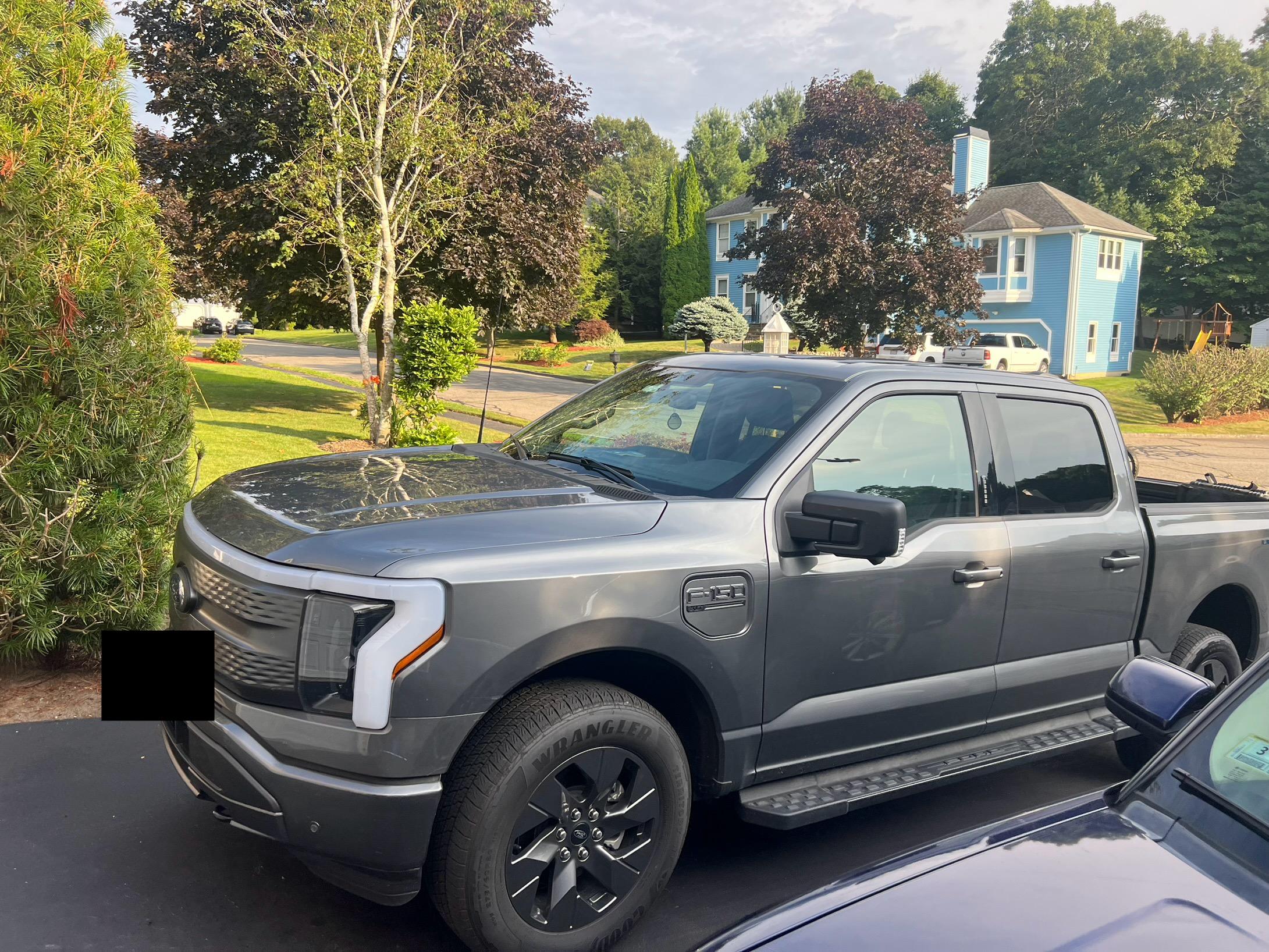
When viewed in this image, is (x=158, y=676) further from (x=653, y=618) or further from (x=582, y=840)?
(x=653, y=618)

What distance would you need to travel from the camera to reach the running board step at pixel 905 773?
339cm

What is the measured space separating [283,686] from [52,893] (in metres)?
1.37

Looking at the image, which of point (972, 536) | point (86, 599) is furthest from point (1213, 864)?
point (86, 599)

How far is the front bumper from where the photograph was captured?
2686 millimetres

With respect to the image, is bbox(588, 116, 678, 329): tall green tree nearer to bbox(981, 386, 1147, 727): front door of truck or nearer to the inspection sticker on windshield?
bbox(981, 386, 1147, 727): front door of truck

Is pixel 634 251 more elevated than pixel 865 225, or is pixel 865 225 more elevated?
pixel 634 251

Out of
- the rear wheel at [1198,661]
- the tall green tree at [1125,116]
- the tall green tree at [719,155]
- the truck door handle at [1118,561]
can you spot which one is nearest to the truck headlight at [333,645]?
the truck door handle at [1118,561]

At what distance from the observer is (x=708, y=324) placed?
40469mm

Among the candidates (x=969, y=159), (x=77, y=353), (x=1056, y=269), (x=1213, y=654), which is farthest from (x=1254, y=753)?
(x=969, y=159)

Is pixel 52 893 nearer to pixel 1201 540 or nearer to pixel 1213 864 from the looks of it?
pixel 1213 864

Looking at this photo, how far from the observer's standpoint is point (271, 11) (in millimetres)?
14227

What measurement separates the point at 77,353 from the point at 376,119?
9755mm

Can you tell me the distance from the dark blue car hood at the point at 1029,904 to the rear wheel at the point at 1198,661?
3127 mm

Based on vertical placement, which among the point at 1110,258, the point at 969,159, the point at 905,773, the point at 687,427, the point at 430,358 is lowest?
the point at 905,773
